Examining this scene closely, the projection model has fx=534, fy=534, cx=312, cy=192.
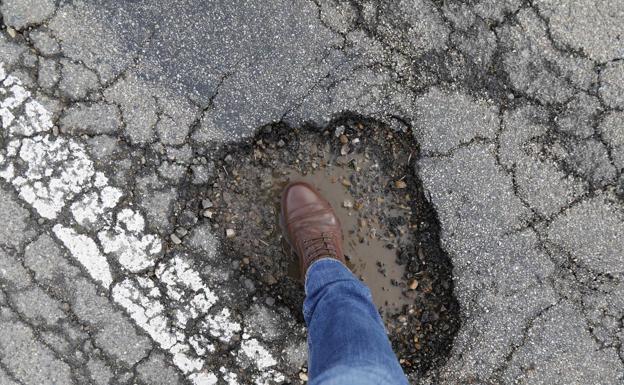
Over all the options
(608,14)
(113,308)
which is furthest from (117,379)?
(608,14)

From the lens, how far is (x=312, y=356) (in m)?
2.08

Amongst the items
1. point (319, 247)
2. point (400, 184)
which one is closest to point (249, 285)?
point (319, 247)

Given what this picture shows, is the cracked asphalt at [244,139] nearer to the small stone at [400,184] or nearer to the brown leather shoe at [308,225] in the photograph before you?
the small stone at [400,184]

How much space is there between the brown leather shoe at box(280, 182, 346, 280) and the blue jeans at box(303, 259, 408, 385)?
112 millimetres

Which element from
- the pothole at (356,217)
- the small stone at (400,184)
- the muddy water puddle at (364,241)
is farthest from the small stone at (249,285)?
the small stone at (400,184)

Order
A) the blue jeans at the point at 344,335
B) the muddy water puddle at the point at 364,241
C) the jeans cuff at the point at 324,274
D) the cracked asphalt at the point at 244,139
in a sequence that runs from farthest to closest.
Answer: the muddy water puddle at the point at 364,241
the cracked asphalt at the point at 244,139
the jeans cuff at the point at 324,274
the blue jeans at the point at 344,335

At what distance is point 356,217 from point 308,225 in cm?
26

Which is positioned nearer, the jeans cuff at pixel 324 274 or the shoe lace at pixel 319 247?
the jeans cuff at pixel 324 274

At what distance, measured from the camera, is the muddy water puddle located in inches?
101

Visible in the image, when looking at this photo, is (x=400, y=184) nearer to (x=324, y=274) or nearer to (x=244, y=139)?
(x=324, y=274)

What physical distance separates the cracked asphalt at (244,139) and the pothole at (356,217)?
0.06 meters

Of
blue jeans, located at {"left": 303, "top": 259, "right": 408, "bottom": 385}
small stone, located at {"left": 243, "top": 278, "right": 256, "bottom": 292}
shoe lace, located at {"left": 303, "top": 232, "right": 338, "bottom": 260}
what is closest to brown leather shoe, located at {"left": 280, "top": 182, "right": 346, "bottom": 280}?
shoe lace, located at {"left": 303, "top": 232, "right": 338, "bottom": 260}

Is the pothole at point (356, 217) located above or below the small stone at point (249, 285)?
above

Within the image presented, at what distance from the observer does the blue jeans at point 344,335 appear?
6.30ft
